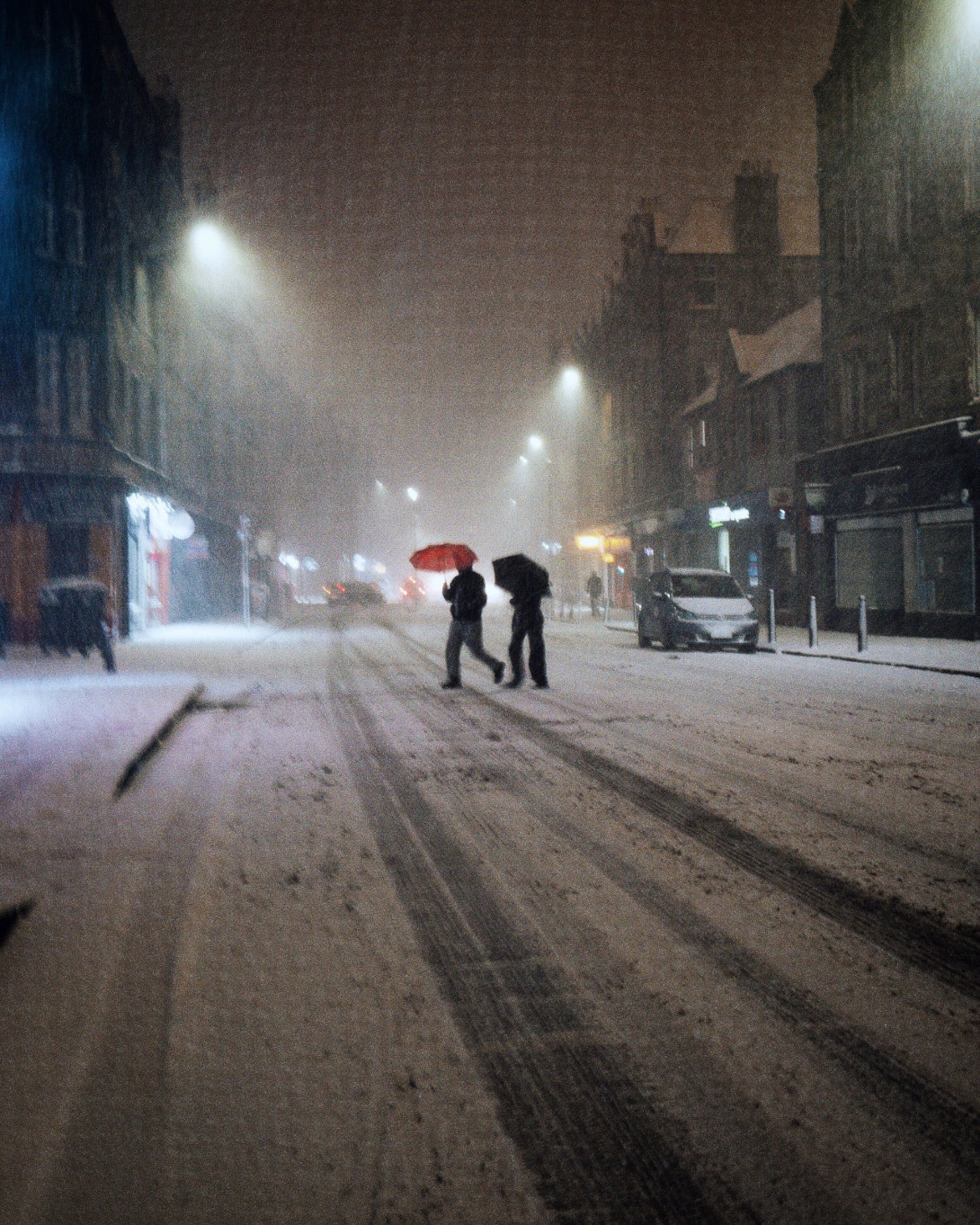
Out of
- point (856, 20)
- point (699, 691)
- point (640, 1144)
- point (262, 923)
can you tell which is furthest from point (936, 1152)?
point (856, 20)

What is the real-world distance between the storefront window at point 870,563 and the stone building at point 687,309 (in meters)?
14.7

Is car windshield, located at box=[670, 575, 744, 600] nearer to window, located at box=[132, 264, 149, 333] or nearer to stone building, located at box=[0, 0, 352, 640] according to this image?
stone building, located at box=[0, 0, 352, 640]

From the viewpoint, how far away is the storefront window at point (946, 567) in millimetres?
24094

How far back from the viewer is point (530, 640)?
49.6ft

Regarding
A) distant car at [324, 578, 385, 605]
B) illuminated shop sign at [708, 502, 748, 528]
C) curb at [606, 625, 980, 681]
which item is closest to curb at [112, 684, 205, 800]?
curb at [606, 625, 980, 681]

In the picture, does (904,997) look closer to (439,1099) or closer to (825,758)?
(439,1099)

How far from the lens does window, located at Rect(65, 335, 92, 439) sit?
28641mm

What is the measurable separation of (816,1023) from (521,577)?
1146 cm

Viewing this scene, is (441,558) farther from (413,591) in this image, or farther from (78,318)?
(413,591)

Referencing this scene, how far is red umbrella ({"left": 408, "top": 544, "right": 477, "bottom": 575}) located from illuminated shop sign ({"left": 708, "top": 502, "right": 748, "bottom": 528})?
901 inches

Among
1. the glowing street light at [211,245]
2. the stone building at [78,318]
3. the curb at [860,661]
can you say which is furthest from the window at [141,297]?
the curb at [860,661]

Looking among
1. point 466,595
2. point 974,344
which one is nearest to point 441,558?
point 466,595

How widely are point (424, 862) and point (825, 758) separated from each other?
439 cm

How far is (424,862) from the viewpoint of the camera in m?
5.97
